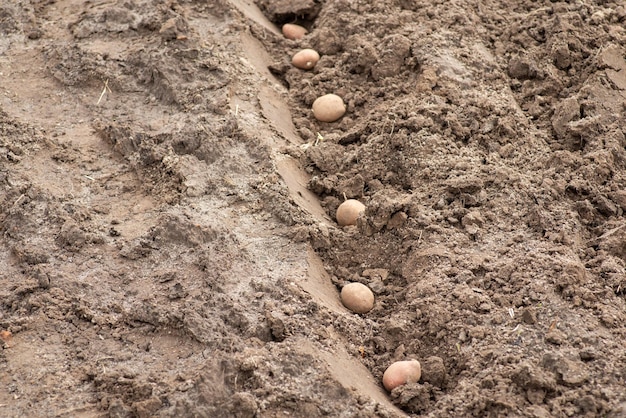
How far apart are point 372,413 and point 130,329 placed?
1.02m

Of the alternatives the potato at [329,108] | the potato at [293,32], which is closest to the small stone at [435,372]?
the potato at [329,108]

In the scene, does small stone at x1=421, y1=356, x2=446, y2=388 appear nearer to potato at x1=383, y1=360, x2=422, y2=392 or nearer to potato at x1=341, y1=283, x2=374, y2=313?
potato at x1=383, y1=360, x2=422, y2=392

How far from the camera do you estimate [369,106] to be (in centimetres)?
437

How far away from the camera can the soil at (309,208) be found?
10.2 feet

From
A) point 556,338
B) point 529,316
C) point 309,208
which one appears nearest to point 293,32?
point 309,208

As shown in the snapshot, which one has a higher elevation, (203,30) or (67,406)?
(203,30)

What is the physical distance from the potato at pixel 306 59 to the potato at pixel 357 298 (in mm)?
1608

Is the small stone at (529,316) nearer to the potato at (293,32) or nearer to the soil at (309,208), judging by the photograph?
the soil at (309,208)

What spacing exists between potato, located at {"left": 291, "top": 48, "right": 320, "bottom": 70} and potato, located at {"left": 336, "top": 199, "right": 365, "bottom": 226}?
3.68 feet

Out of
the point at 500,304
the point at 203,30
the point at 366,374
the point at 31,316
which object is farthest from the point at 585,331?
the point at 203,30

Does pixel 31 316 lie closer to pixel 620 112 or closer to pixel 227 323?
pixel 227 323

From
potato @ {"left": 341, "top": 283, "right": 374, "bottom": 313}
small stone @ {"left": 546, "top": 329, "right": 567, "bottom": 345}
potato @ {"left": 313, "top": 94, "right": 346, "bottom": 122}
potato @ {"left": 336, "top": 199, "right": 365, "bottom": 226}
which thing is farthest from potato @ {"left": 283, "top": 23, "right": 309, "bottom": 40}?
small stone @ {"left": 546, "top": 329, "right": 567, "bottom": 345}

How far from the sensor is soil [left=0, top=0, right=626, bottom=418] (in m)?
3.10

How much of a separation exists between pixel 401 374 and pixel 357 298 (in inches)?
17.0
